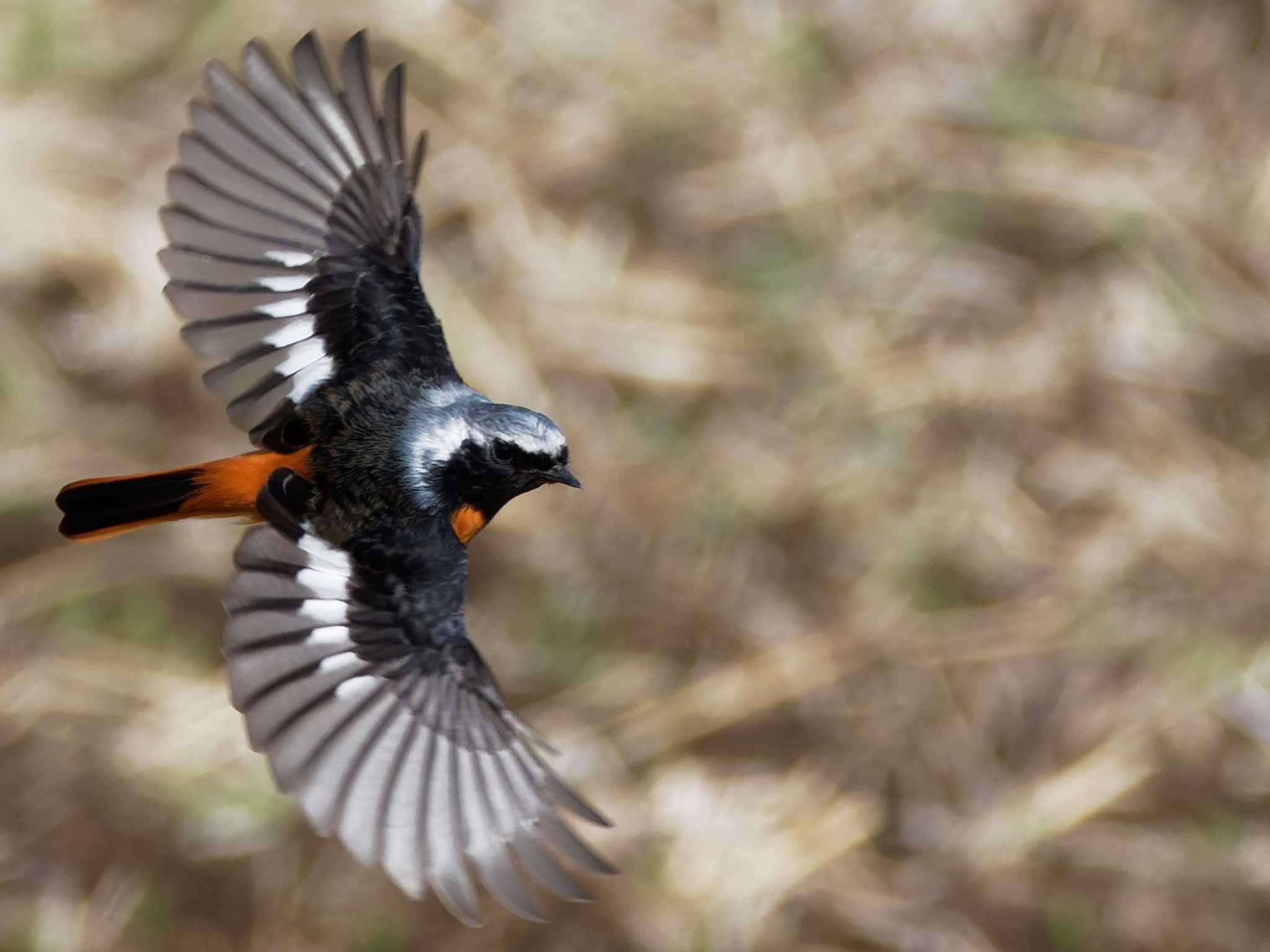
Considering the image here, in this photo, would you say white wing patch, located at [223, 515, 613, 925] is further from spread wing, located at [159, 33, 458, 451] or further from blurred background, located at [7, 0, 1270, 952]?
blurred background, located at [7, 0, 1270, 952]

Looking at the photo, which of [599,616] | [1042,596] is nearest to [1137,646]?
[1042,596]

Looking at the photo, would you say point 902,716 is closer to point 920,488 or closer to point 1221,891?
point 920,488

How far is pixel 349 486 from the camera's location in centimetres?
245

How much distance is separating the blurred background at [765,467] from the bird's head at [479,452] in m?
2.12

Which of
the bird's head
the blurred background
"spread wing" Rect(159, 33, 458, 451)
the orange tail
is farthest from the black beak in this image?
the blurred background

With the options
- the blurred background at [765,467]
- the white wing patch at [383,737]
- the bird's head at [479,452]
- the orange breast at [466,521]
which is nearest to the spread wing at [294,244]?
the bird's head at [479,452]

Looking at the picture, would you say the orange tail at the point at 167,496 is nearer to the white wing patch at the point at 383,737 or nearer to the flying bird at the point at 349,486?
the flying bird at the point at 349,486

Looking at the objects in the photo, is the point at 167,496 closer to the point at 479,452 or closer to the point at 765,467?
the point at 479,452

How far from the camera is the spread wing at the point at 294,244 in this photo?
8.63 feet

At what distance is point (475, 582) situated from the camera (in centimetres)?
471

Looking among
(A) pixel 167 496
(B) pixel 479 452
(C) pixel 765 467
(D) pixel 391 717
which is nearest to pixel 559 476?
(B) pixel 479 452

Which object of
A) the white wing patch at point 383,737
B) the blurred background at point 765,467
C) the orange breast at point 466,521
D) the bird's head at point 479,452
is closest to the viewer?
the white wing patch at point 383,737

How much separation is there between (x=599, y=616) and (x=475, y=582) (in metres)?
0.41

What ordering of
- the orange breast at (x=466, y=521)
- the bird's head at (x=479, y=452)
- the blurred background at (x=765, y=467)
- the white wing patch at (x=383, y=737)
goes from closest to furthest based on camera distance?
the white wing patch at (x=383, y=737) → the bird's head at (x=479, y=452) → the orange breast at (x=466, y=521) → the blurred background at (x=765, y=467)
